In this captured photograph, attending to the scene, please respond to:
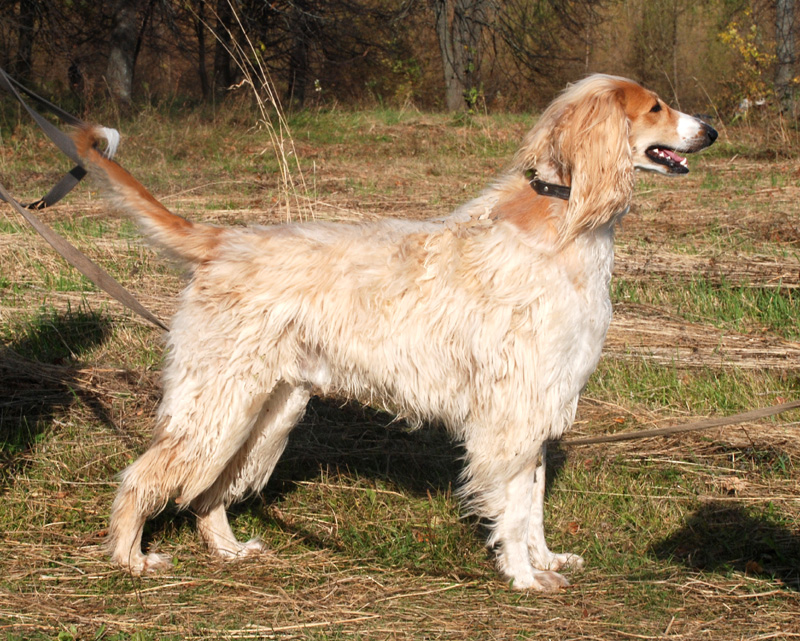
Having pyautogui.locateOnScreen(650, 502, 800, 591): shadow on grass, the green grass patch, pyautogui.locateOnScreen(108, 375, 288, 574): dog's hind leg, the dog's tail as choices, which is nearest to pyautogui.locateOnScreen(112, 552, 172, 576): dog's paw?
pyautogui.locateOnScreen(108, 375, 288, 574): dog's hind leg

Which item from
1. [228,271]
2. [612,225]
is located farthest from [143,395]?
[612,225]

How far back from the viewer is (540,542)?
135 inches

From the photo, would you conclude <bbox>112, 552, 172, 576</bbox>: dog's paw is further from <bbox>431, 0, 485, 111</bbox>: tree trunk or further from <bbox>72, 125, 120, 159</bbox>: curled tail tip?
<bbox>431, 0, 485, 111</bbox>: tree trunk

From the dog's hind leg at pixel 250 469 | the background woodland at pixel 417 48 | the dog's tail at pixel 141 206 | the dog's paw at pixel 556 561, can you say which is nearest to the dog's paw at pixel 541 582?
the dog's paw at pixel 556 561

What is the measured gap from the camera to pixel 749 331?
5.45 meters

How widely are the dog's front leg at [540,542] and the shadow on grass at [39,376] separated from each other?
2.36m

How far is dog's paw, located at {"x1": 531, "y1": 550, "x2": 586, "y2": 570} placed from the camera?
3.41 meters

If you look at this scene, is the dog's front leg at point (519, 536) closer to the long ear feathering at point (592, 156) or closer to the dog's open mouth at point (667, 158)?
the long ear feathering at point (592, 156)

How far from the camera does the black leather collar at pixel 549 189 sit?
3.07 m

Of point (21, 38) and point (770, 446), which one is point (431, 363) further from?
point (21, 38)

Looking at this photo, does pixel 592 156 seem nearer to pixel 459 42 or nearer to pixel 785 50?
pixel 785 50

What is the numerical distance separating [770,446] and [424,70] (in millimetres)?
23228

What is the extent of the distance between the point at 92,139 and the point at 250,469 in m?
1.51

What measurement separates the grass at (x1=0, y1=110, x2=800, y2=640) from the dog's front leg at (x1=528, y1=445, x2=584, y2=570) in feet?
0.38
